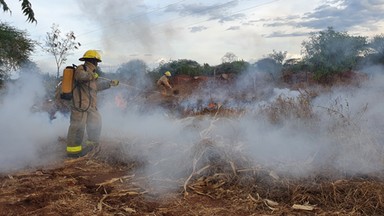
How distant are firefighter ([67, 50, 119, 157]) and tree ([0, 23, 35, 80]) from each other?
8.60 metres

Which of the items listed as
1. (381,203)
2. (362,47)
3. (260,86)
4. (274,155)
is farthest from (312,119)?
(362,47)

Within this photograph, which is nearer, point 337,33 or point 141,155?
point 141,155

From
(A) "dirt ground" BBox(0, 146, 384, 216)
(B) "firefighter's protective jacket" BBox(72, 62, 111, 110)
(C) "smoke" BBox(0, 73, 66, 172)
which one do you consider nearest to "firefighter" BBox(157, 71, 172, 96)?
(C) "smoke" BBox(0, 73, 66, 172)

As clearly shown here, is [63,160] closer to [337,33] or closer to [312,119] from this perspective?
[312,119]

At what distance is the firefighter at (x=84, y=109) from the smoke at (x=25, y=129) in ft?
1.53

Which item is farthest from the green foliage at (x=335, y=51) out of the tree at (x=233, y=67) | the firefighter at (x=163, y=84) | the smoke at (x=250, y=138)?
the smoke at (x=250, y=138)

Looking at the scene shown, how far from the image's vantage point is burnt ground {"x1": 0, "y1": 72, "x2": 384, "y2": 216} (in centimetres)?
347

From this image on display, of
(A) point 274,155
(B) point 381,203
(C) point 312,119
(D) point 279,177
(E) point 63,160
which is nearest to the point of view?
(B) point 381,203

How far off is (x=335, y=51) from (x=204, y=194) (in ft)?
56.0

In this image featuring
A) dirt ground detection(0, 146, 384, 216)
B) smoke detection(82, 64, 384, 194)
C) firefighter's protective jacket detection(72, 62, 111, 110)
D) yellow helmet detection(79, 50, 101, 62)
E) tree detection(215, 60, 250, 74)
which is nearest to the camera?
dirt ground detection(0, 146, 384, 216)

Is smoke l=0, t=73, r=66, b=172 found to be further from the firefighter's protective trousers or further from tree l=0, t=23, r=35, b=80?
tree l=0, t=23, r=35, b=80

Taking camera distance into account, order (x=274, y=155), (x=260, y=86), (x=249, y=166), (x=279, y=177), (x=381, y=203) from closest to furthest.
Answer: (x=381, y=203) → (x=279, y=177) → (x=249, y=166) → (x=274, y=155) → (x=260, y=86)

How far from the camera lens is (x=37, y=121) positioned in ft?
26.4

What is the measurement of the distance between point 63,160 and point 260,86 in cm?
849
